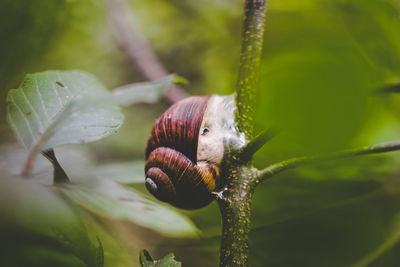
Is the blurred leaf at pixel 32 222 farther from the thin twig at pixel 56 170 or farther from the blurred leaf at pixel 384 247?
the blurred leaf at pixel 384 247

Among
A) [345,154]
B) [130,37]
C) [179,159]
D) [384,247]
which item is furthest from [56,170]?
[130,37]

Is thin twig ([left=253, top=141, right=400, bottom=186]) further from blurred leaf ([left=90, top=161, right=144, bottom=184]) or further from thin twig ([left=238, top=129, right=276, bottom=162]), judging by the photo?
blurred leaf ([left=90, top=161, right=144, bottom=184])

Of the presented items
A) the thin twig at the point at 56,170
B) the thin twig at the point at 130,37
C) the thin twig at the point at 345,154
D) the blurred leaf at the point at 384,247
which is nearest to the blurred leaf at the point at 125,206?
the thin twig at the point at 56,170

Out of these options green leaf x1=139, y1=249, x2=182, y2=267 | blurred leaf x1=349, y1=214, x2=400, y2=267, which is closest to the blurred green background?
blurred leaf x1=349, y1=214, x2=400, y2=267

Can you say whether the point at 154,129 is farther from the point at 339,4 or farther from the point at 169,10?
the point at 169,10

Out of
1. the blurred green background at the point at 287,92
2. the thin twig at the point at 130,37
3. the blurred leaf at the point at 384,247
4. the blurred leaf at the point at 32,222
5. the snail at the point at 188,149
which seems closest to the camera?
the blurred green background at the point at 287,92
